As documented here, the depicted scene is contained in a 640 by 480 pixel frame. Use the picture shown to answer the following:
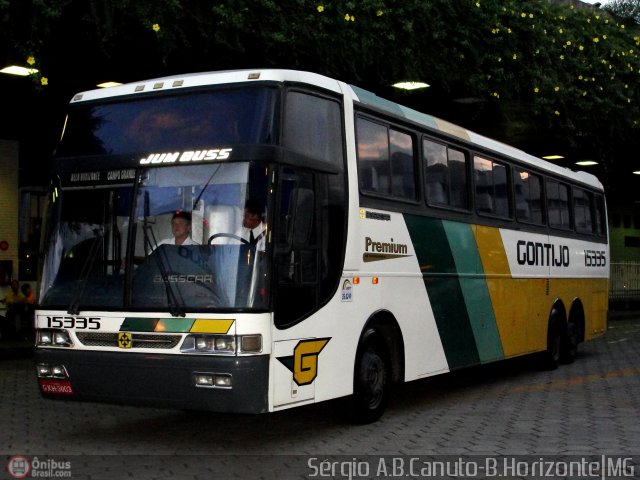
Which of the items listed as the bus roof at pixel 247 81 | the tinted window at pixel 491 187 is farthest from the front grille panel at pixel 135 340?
the tinted window at pixel 491 187

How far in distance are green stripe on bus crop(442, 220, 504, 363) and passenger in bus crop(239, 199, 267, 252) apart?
4.04m

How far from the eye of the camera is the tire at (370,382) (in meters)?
9.39

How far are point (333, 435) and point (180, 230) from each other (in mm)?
2659

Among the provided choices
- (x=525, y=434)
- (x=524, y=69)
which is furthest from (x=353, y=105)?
(x=524, y=69)

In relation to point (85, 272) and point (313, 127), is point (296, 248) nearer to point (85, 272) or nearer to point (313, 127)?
point (313, 127)

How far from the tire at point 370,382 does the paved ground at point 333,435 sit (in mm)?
177

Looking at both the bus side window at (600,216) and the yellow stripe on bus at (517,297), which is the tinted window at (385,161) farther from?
the bus side window at (600,216)

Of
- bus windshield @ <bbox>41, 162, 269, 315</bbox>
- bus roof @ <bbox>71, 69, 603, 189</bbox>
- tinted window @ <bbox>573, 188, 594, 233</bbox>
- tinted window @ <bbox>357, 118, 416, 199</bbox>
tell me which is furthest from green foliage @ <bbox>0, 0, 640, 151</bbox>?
bus windshield @ <bbox>41, 162, 269, 315</bbox>

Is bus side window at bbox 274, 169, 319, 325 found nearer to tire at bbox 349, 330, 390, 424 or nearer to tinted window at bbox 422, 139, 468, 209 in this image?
tire at bbox 349, 330, 390, 424

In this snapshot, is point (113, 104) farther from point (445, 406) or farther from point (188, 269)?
point (445, 406)

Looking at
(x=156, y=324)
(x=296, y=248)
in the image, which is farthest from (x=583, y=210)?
(x=156, y=324)

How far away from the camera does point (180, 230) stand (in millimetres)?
7965

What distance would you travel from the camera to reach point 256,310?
7719mm

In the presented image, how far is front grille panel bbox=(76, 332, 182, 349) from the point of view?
25.9ft
